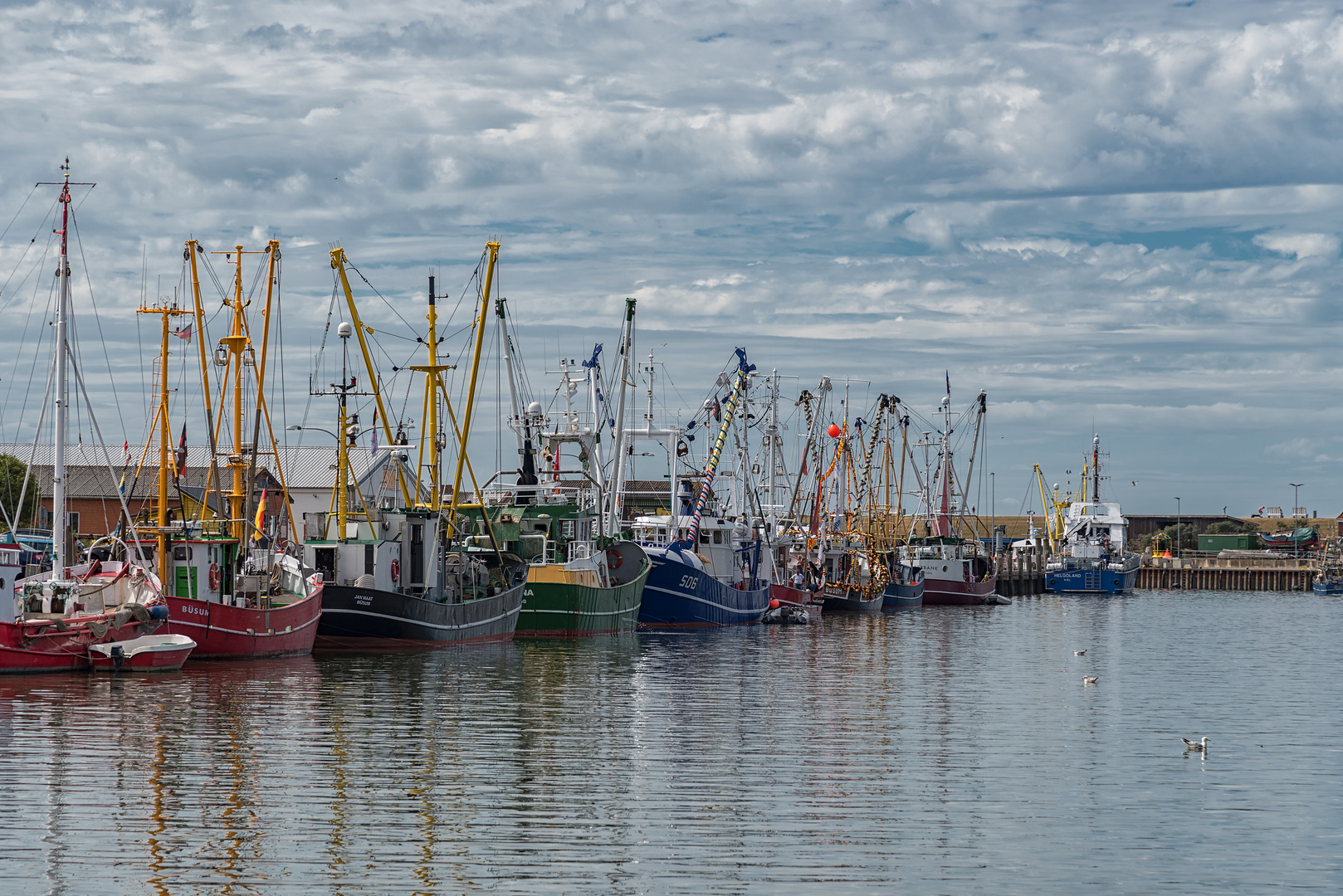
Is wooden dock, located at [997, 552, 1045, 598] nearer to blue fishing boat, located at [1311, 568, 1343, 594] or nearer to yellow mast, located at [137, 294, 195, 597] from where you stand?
blue fishing boat, located at [1311, 568, 1343, 594]

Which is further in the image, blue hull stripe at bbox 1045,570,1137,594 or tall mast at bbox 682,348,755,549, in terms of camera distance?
blue hull stripe at bbox 1045,570,1137,594

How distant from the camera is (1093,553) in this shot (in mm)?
159000

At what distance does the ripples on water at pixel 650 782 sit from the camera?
58.9 ft

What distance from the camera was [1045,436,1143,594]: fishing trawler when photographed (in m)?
152

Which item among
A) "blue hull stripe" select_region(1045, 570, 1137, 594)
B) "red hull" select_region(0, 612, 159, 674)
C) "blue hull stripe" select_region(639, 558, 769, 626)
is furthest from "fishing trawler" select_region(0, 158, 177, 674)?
"blue hull stripe" select_region(1045, 570, 1137, 594)

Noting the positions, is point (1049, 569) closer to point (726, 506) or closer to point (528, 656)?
point (726, 506)

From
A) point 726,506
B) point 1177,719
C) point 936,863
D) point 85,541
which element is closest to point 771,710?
point 1177,719

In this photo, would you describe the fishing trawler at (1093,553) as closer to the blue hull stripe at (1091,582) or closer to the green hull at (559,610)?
the blue hull stripe at (1091,582)

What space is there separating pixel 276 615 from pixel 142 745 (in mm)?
17175

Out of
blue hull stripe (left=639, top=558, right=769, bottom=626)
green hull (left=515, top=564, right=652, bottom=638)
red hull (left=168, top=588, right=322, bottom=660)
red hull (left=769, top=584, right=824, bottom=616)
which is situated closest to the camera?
red hull (left=168, top=588, right=322, bottom=660)

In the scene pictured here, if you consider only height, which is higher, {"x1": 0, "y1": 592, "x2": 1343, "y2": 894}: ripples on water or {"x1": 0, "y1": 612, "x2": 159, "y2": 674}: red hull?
{"x1": 0, "y1": 612, "x2": 159, "y2": 674}: red hull

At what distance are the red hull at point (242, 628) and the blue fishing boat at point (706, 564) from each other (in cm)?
2601

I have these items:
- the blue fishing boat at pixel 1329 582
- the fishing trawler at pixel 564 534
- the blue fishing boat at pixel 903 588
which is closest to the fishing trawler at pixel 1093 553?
the blue fishing boat at pixel 1329 582

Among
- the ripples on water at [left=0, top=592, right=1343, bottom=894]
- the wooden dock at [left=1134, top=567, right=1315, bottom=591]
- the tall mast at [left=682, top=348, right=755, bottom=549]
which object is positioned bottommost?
the wooden dock at [left=1134, top=567, right=1315, bottom=591]
